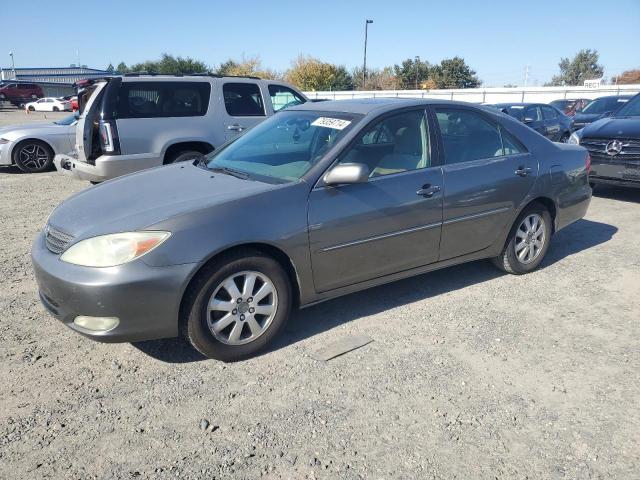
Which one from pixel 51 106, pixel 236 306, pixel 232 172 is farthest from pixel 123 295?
pixel 51 106

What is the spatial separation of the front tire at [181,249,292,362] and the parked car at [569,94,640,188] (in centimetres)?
630

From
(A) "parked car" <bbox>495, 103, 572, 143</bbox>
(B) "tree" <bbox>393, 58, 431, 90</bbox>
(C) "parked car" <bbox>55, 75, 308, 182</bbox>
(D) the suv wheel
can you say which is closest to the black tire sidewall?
(C) "parked car" <bbox>55, 75, 308, 182</bbox>

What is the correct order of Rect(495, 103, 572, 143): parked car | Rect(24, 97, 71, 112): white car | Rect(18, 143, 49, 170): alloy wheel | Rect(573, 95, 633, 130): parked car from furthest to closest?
Rect(24, 97, 71, 112): white car, Rect(573, 95, 633, 130): parked car, Rect(495, 103, 572, 143): parked car, Rect(18, 143, 49, 170): alloy wheel

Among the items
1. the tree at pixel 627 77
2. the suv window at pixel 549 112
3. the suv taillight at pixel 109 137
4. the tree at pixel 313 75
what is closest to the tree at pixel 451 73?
the tree at pixel 313 75

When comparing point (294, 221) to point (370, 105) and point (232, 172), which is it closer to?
point (232, 172)

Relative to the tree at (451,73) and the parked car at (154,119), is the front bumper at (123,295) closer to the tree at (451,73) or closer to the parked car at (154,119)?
the parked car at (154,119)

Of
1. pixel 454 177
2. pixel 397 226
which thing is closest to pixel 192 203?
pixel 397 226

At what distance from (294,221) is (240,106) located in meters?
5.35

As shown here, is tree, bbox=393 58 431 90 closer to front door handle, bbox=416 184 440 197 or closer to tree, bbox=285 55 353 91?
tree, bbox=285 55 353 91

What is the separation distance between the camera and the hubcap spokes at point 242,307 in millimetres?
3162

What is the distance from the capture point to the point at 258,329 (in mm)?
3314

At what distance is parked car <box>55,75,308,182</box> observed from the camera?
6910mm

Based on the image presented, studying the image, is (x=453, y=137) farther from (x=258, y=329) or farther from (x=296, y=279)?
(x=258, y=329)

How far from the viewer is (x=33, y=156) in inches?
426
